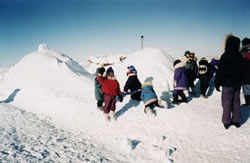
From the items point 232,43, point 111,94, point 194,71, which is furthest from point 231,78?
point 111,94

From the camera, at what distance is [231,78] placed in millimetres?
3307

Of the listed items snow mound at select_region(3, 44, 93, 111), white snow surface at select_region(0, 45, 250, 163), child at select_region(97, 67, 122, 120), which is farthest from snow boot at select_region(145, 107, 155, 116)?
snow mound at select_region(3, 44, 93, 111)

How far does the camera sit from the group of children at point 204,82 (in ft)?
10.9

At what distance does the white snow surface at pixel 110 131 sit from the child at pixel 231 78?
365 millimetres

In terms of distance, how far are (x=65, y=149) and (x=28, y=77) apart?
6.50 meters

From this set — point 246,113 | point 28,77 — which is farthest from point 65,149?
point 28,77

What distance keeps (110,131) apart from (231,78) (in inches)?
122

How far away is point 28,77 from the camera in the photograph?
25.6 ft

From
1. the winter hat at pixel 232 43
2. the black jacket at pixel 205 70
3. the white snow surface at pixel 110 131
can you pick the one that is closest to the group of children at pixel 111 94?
the white snow surface at pixel 110 131

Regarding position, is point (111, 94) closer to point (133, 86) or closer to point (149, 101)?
point (149, 101)

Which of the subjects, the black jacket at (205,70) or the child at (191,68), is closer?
the black jacket at (205,70)

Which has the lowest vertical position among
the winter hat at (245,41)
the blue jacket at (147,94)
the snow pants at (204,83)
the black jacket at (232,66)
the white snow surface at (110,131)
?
the white snow surface at (110,131)

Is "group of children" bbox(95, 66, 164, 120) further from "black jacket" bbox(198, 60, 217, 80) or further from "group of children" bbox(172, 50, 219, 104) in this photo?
"black jacket" bbox(198, 60, 217, 80)

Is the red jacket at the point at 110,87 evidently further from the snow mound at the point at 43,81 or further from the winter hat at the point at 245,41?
the winter hat at the point at 245,41
